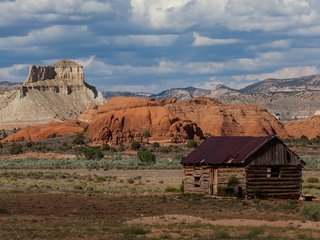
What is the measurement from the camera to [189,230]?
24.6 meters

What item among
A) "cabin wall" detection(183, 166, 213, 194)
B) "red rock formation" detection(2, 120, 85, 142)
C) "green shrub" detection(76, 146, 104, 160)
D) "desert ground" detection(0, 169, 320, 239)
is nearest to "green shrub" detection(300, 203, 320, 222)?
"desert ground" detection(0, 169, 320, 239)

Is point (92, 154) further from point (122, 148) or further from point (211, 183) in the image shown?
point (211, 183)

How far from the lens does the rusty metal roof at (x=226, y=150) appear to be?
39188 millimetres

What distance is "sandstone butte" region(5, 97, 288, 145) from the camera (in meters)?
123

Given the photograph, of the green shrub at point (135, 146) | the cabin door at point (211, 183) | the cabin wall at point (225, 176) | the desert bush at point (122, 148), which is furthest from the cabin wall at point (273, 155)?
the desert bush at point (122, 148)

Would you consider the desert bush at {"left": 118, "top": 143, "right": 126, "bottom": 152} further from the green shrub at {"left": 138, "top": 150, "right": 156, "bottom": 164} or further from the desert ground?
the desert ground

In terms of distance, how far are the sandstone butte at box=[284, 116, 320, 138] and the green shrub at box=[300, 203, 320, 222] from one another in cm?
12006

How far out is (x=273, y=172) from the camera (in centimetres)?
4006

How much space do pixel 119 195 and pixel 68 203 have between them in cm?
627

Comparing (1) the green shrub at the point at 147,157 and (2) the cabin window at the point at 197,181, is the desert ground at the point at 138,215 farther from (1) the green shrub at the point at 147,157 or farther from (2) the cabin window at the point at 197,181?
(1) the green shrub at the point at 147,157

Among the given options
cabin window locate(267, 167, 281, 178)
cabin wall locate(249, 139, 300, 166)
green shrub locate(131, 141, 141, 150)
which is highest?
green shrub locate(131, 141, 141, 150)

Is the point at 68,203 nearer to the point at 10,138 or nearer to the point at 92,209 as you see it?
the point at 92,209

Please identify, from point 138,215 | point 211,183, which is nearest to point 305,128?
point 211,183

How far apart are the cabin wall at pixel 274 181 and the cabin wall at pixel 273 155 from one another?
9.8 inches
